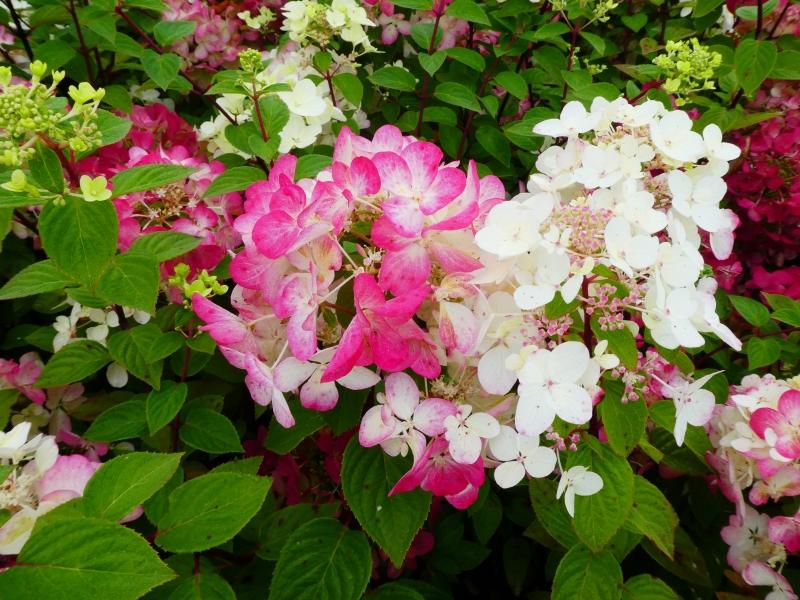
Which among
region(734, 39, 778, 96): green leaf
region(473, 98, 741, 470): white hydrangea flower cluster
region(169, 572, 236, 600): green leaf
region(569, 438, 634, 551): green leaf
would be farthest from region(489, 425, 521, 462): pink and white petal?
region(734, 39, 778, 96): green leaf

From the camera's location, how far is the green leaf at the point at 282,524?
2.77ft

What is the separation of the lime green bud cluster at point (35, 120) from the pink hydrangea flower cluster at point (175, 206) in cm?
17

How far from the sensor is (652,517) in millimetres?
783

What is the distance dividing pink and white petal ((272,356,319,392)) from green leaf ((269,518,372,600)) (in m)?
0.27

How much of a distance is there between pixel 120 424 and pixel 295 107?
60 cm

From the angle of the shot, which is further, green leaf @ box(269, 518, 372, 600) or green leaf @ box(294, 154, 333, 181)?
green leaf @ box(294, 154, 333, 181)

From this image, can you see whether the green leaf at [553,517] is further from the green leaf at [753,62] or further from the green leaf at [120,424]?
the green leaf at [753,62]

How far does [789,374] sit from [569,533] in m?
0.57

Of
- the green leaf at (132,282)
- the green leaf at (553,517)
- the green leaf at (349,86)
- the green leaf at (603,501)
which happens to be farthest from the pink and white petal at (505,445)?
the green leaf at (349,86)

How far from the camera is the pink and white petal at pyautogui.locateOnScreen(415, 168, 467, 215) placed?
0.60m

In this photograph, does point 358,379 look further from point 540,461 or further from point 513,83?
point 513,83

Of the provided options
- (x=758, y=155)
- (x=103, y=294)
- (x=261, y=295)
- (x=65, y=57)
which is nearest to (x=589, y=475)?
(x=261, y=295)

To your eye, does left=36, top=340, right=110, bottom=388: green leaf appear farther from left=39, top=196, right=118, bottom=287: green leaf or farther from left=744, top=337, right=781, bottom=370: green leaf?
left=744, top=337, right=781, bottom=370: green leaf

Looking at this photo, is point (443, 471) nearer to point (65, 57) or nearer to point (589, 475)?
point (589, 475)
